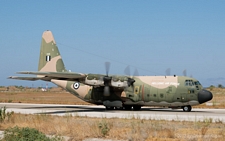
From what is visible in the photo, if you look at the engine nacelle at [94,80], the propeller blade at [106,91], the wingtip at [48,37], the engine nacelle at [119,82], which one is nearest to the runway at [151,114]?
the propeller blade at [106,91]

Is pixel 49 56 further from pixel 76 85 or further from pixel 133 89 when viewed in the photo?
pixel 133 89

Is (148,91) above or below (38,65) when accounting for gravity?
below

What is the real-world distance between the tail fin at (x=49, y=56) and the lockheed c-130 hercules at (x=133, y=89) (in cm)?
224

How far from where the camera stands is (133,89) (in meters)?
32.8

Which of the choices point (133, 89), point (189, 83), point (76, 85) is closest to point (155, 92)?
point (133, 89)

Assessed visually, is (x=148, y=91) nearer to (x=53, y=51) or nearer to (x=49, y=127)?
(x=53, y=51)

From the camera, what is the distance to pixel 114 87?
3309 centimetres

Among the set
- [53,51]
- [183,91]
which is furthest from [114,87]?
[53,51]

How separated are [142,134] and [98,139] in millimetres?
2094

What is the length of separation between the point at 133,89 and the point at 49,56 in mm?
11389

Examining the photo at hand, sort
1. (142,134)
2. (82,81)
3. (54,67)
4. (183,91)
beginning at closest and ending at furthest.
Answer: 1. (142,134)
2. (183,91)
3. (82,81)
4. (54,67)

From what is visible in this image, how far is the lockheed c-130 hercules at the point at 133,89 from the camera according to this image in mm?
30609

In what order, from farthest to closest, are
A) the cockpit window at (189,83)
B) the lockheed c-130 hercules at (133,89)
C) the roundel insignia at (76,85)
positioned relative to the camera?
the roundel insignia at (76,85), the cockpit window at (189,83), the lockheed c-130 hercules at (133,89)

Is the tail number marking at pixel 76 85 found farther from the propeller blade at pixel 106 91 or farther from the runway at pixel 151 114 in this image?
the propeller blade at pixel 106 91
